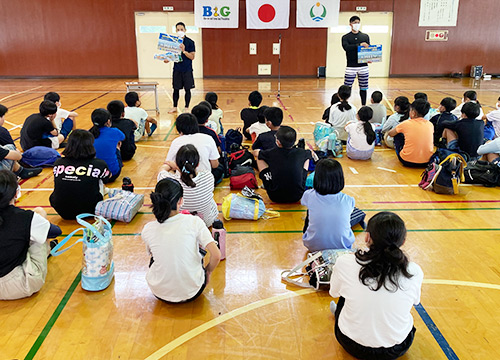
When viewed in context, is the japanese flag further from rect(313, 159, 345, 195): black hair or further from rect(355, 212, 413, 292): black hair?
rect(355, 212, 413, 292): black hair

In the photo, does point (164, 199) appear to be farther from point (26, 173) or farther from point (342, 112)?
point (342, 112)

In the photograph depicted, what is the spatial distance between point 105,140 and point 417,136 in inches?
154

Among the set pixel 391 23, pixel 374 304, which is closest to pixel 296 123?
pixel 374 304

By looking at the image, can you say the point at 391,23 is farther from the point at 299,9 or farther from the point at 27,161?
the point at 27,161

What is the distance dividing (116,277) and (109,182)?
2.26 metres

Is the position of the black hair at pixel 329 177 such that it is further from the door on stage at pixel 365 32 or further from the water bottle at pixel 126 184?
the door on stage at pixel 365 32

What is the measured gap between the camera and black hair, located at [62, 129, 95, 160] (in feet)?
Answer: 13.5

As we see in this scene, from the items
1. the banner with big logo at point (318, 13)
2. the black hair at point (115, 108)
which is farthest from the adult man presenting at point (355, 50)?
the banner with big logo at point (318, 13)

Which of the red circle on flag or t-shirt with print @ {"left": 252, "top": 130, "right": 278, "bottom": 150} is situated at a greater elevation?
the red circle on flag

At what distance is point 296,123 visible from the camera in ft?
28.7

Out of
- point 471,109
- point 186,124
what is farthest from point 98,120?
point 471,109

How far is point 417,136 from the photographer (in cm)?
595

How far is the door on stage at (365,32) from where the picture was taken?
1669 cm

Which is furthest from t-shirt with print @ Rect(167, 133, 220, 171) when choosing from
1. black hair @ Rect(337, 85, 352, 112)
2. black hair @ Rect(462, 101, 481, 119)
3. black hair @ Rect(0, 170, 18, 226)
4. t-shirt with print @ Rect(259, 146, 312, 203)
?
black hair @ Rect(462, 101, 481, 119)
